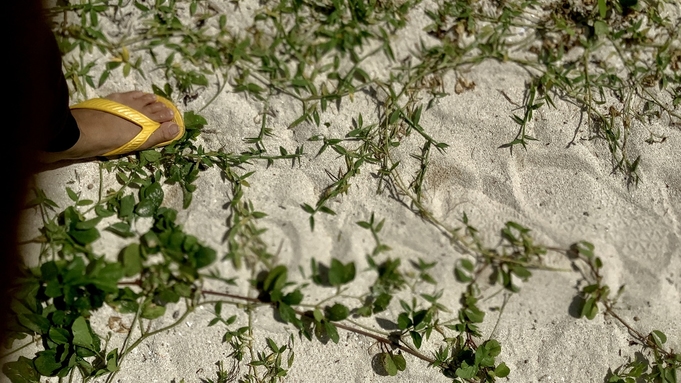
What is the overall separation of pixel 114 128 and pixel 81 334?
740 mm

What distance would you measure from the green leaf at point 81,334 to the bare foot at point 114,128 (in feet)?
1.91

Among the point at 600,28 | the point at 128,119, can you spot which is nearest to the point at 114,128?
the point at 128,119

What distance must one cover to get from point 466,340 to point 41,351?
1.54 metres

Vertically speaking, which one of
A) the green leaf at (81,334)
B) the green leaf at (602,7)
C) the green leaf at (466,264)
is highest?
the green leaf at (602,7)

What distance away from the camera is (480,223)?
2104mm

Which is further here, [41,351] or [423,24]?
[423,24]

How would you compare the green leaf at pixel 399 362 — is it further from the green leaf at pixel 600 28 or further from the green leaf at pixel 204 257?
the green leaf at pixel 600 28

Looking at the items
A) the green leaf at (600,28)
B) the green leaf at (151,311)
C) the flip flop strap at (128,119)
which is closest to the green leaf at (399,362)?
the green leaf at (151,311)

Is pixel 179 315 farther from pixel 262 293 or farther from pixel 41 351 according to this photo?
pixel 41 351

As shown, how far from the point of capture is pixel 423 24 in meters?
2.25

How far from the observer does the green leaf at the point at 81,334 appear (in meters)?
1.92

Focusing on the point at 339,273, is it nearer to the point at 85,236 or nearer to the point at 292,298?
the point at 292,298

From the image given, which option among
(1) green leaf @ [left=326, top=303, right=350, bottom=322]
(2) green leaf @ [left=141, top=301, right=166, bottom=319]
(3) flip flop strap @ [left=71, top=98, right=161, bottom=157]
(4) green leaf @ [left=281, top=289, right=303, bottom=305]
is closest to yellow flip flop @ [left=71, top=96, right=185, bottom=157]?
(3) flip flop strap @ [left=71, top=98, right=161, bottom=157]

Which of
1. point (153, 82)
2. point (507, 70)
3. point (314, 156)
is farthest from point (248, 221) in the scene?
point (507, 70)
